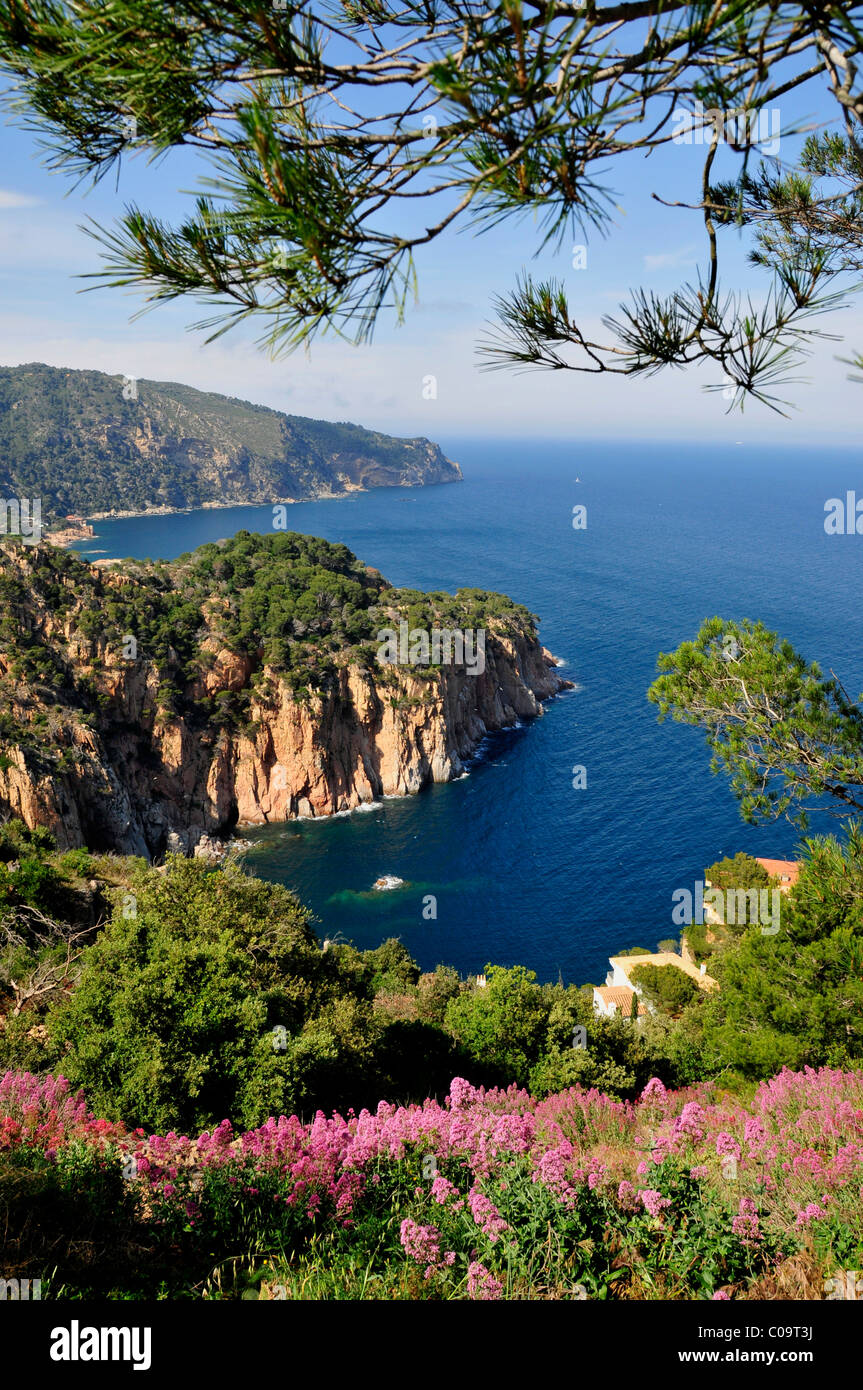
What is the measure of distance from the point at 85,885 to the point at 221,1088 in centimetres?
980

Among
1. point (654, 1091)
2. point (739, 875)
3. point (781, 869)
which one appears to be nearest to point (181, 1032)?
point (654, 1091)

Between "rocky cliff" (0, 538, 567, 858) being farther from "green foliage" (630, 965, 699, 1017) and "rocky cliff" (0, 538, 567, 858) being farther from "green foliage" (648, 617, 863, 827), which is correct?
"green foliage" (648, 617, 863, 827)

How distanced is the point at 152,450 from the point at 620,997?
120832 millimetres

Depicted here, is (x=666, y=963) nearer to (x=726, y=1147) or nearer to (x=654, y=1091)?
(x=654, y=1091)

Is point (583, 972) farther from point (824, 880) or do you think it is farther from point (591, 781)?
point (824, 880)

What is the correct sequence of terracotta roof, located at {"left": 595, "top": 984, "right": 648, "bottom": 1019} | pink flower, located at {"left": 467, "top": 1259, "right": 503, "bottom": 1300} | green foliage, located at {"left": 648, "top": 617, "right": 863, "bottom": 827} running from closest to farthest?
pink flower, located at {"left": 467, "top": 1259, "right": 503, "bottom": 1300} → green foliage, located at {"left": 648, "top": 617, "right": 863, "bottom": 827} → terracotta roof, located at {"left": 595, "top": 984, "right": 648, "bottom": 1019}

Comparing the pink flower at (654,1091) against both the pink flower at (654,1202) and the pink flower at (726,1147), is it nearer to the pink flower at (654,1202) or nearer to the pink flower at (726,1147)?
the pink flower at (726,1147)

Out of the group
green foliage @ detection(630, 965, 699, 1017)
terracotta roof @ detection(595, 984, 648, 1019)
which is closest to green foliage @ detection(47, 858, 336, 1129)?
terracotta roof @ detection(595, 984, 648, 1019)

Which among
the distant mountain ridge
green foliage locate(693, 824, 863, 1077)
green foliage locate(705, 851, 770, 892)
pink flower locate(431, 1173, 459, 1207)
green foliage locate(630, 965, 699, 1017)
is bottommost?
green foliage locate(630, 965, 699, 1017)

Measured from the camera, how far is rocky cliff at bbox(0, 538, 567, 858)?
30.5 meters

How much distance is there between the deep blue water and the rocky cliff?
254 cm

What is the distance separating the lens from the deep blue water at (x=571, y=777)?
96.7 ft

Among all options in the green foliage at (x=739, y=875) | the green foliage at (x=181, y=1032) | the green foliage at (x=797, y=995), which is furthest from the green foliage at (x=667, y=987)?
the green foliage at (x=181, y=1032)

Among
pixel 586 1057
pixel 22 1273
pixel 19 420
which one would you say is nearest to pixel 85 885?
pixel 586 1057
